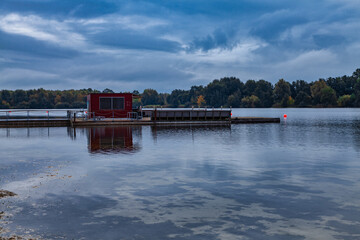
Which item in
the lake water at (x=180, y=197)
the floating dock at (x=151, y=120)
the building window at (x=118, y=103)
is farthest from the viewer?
the building window at (x=118, y=103)

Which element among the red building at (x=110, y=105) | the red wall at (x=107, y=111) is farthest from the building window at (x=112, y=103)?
the red wall at (x=107, y=111)

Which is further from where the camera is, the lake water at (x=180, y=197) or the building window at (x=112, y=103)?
the building window at (x=112, y=103)

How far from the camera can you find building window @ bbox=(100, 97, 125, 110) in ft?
191

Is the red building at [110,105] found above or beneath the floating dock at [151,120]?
above

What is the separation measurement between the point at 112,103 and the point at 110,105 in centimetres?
45

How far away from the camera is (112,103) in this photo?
2296 inches

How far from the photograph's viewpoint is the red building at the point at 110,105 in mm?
57750

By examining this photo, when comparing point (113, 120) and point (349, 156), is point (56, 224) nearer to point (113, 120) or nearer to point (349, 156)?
point (349, 156)

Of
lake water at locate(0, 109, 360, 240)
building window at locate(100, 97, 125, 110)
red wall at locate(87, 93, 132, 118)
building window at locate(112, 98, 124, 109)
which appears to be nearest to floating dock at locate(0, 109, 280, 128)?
red wall at locate(87, 93, 132, 118)

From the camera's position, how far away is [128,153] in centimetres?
2555

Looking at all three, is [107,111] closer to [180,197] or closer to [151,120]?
[151,120]

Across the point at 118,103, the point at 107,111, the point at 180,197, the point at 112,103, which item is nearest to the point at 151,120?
the point at 118,103

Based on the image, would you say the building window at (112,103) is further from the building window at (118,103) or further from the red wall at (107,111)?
the red wall at (107,111)

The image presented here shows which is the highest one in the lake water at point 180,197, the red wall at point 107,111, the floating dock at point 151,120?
the red wall at point 107,111
